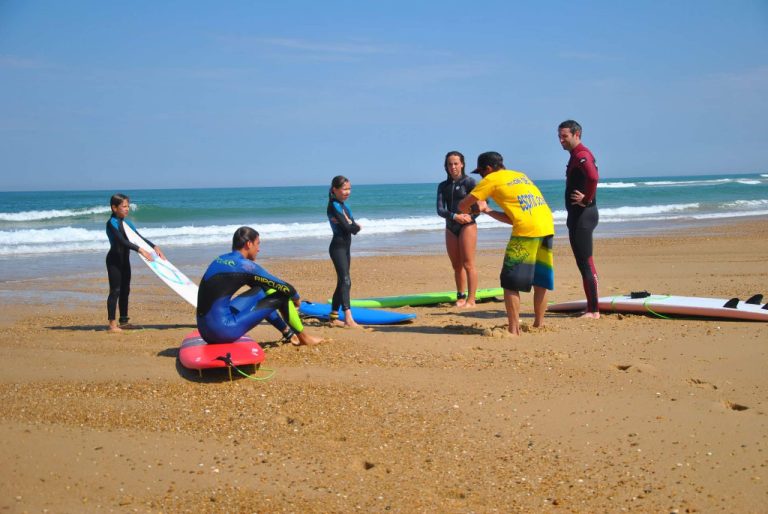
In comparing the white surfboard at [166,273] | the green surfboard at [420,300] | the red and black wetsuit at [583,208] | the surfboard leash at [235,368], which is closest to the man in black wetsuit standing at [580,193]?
the red and black wetsuit at [583,208]

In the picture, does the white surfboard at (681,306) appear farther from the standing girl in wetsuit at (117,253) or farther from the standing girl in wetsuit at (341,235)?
the standing girl in wetsuit at (117,253)

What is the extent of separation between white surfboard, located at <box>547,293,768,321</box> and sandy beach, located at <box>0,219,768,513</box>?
123 millimetres

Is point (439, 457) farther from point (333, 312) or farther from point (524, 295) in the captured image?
point (524, 295)

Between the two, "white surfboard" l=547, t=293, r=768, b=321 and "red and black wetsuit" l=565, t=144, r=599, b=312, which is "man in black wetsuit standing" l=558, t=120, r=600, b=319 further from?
"white surfboard" l=547, t=293, r=768, b=321

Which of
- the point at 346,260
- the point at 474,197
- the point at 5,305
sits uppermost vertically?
the point at 474,197

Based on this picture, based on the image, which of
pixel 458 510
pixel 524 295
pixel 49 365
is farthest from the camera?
pixel 524 295

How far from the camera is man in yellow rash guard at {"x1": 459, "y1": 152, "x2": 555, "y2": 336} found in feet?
22.1

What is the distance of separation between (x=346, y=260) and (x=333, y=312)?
24.9 inches

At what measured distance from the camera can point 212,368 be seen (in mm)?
5887

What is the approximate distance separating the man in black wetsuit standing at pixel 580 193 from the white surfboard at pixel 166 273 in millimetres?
4358

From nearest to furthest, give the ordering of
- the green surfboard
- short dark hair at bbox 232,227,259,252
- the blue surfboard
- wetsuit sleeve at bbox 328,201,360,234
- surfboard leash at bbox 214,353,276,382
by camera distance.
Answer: surfboard leash at bbox 214,353,276,382
short dark hair at bbox 232,227,259,252
wetsuit sleeve at bbox 328,201,360,234
the blue surfboard
the green surfboard

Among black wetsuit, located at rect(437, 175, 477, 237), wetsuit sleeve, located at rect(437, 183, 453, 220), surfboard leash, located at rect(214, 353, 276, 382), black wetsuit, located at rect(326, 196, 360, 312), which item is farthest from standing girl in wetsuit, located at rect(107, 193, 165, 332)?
black wetsuit, located at rect(437, 175, 477, 237)

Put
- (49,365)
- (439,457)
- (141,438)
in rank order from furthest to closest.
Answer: (49,365) → (141,438) → (439,457)

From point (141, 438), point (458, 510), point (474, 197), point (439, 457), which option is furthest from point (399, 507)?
point (474, 197)
